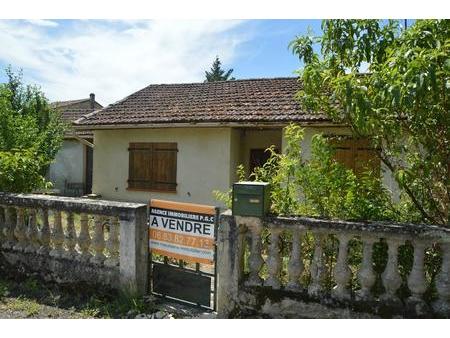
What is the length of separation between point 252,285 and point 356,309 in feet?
3.31

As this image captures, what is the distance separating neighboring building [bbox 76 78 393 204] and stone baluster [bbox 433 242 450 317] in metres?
6.04

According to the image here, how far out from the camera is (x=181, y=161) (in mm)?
11250

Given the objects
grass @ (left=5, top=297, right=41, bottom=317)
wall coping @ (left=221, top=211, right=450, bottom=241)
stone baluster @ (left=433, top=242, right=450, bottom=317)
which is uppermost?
wall coping @ (left=221, top=211, right=450, bottom=241)

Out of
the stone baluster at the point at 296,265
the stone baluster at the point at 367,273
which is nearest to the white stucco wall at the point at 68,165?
the stone baluster at the point at 296,265

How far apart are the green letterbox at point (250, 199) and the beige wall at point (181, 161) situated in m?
6.53

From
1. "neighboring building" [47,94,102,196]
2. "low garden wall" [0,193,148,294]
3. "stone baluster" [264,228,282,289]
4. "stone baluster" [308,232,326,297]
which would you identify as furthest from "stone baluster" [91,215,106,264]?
"neighboring building" [47,94,102,196]

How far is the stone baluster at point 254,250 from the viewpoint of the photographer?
410 centimetres

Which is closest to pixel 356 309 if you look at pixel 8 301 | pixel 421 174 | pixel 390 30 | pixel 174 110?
pixel 421 174

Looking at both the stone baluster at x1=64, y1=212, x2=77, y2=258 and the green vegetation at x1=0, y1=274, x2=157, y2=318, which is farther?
the stone baluster at x1=64, y1=212, x2=77, y2=258

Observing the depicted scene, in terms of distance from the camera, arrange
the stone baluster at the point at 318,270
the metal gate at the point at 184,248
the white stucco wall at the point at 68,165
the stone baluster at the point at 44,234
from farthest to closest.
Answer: the white stucco wall at the point at 68,165 < the stone baluster at the point at 44,234 < the metal gate at the point at 184,248 < the stone baluster at the point at 318,270

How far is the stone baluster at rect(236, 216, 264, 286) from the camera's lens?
4.10 meters

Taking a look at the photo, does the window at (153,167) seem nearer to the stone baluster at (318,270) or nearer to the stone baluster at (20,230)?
the stone baluster at (20,230)

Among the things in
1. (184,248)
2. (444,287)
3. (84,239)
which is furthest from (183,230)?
(444,287)

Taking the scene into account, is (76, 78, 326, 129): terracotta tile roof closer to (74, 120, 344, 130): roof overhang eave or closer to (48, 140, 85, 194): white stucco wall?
(74, 120, 344, 130): roof overhang eave
